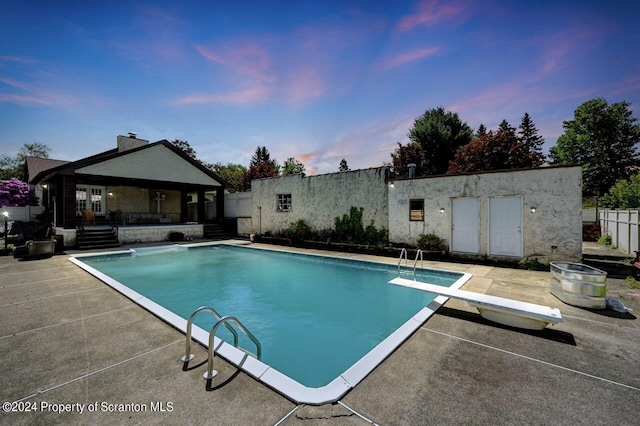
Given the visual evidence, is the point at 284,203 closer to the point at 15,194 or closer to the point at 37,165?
the point at 37,165

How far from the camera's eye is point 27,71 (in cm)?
1131

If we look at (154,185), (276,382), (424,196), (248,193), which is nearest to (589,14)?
(424,196)

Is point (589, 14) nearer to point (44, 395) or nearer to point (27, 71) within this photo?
point (44, 395)

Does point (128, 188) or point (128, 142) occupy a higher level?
point (128, 142)

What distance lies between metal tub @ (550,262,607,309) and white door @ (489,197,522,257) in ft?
12.0

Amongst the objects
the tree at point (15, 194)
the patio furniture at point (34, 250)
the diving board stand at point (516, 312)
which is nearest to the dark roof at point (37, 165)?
the tree at point (15, 194)

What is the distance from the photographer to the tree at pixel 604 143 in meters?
30.8

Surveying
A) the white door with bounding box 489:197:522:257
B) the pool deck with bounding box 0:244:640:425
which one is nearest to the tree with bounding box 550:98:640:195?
the white door with bounding box 489:197:522:257

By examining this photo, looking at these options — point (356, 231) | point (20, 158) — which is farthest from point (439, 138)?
point (20, 158)

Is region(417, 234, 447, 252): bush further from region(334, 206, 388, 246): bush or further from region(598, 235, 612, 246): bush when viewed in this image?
region(598, 235, 612, 246): bush

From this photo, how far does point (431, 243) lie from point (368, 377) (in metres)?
8.69

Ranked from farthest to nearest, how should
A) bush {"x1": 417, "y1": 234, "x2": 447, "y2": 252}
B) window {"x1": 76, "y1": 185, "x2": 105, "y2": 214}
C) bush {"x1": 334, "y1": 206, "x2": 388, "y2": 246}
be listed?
window {"x1": 76, "y1": 185, "x2": 105, "y2": 214} < bush {"x1": 334, "y1": 206, "x2": 388, "y2": 246} < bush {"x1": 417, "y1": 234, "x2": 447, "y2": 252}

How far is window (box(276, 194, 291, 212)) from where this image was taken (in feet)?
52.9

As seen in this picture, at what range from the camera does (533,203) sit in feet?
28.5
